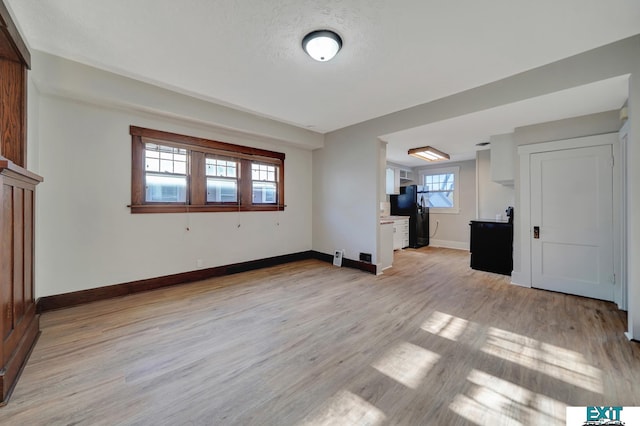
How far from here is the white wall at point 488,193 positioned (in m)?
5.45

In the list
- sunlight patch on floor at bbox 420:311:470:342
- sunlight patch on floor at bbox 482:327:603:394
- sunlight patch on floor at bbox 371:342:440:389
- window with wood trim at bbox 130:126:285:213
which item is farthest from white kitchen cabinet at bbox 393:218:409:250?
sunlight patch on floor at bbox 371:342:440:389

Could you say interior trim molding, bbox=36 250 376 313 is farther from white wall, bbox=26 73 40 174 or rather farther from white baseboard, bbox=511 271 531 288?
white baseboard, bbox=511 271 531 288

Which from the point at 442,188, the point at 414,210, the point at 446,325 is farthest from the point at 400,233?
the point at 446,325

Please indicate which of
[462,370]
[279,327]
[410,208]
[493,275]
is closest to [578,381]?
[462,370]

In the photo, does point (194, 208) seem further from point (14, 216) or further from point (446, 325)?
point (446, 325)

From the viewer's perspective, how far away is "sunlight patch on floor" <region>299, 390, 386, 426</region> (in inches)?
55.8

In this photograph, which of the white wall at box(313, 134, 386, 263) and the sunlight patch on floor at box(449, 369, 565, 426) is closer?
the sunlight patch on floor at box(449, 369, 565, 426)

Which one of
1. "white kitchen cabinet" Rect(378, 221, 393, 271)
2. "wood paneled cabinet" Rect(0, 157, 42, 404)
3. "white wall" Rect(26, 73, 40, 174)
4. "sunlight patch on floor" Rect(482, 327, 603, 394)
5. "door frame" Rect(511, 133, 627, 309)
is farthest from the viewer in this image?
"white kitchen cabinet" Rect(378, 221, 393, 271)

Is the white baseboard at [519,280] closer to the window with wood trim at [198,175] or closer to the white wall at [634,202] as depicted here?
the white wall at [634,202]

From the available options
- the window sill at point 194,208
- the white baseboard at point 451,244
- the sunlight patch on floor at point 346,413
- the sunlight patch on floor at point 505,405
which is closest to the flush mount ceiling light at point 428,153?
the white baseboard at point 451,244

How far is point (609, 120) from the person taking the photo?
124 inches

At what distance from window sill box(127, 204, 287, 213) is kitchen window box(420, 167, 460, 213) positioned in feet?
16.1

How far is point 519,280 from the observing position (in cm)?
387

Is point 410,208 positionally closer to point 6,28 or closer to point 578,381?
point 578,381
